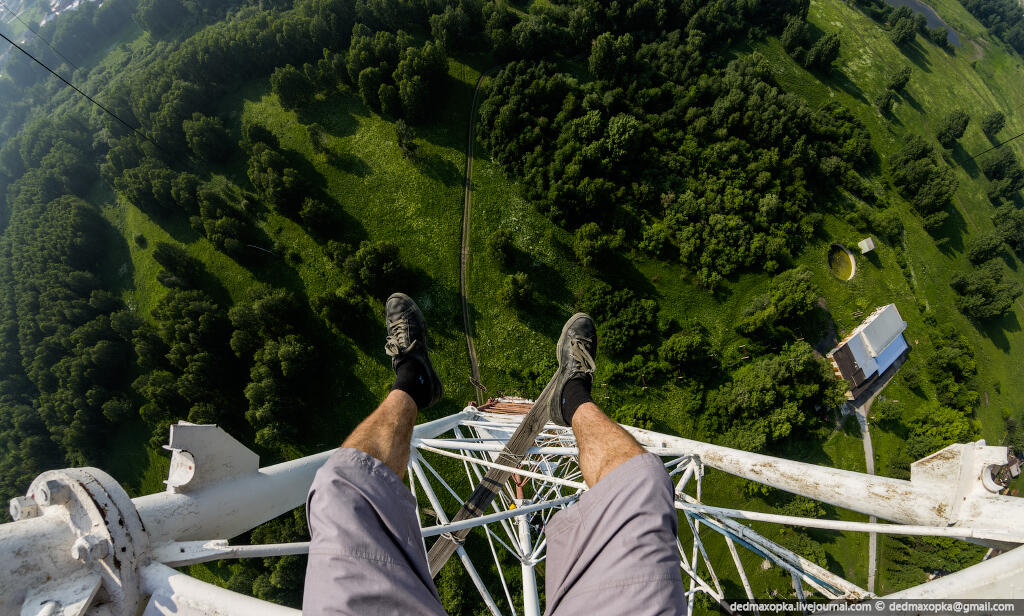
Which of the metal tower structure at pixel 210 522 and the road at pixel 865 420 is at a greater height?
the metal tower structure at pixel 210 522

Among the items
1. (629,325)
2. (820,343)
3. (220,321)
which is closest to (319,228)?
(220,321)

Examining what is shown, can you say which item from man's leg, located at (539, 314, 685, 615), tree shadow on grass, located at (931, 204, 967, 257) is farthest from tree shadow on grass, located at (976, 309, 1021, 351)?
man's leg, located at (539, 314, 685, 615)

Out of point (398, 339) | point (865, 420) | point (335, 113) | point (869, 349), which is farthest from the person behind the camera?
point (335, 113)

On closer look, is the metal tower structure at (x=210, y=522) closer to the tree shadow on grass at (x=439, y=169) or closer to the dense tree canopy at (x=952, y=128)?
the tree shadow on grass at (x=439, y=169)

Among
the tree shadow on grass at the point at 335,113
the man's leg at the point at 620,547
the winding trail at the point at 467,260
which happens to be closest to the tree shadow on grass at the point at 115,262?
the tree shadow on grass at the point at 335,113

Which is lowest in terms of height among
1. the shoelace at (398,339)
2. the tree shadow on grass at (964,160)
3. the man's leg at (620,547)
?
the shoelace at (398,339)

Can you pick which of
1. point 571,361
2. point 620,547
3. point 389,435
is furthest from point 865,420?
point 389,435

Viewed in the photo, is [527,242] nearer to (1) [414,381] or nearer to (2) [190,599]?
(1) [414,381]
